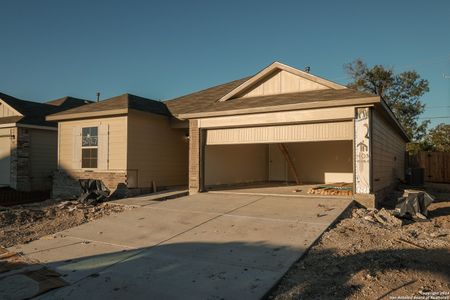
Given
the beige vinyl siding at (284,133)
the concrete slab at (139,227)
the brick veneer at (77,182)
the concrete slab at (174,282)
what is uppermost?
the beige vinyl siding at (284,133)

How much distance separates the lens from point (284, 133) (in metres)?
11.6

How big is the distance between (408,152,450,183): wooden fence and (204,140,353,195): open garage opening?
10.1m

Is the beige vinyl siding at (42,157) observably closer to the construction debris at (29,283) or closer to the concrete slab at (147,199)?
the concrete slab at (147,199)

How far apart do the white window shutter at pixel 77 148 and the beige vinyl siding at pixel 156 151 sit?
8.17 feet

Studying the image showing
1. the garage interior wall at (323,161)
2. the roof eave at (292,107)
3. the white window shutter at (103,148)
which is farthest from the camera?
the garage interior wall at (323,161)

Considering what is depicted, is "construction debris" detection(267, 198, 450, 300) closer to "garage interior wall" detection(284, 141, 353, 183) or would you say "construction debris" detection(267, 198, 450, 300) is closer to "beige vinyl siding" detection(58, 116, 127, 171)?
"beige vinyl siding" detection(58, 116, 127, 171)

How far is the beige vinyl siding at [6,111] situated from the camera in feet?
55.8

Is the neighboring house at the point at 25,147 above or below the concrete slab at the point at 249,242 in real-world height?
above

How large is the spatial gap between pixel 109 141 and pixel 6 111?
759 centimetres

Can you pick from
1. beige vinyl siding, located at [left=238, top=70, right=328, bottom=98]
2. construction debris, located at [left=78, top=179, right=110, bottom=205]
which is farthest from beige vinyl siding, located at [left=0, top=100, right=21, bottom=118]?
beige vinyl siding, located at [left=238, top=70, right=328, bottom=98]

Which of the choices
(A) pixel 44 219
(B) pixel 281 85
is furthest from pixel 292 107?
(A) pixel 44 219

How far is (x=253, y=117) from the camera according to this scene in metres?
12.0

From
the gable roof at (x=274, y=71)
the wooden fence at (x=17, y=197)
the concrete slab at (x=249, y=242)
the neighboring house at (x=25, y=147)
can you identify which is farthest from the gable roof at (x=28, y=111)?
the concrete slab at (x=249, y=242)

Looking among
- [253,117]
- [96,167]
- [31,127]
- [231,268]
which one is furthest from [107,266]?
[31,127]
